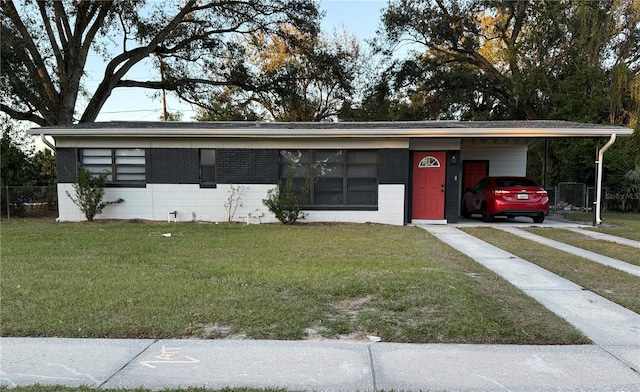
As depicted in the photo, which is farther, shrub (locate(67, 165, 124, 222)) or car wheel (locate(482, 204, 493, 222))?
car wheel (locate(482, 204, 493, 222))

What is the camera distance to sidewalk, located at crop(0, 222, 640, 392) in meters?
2.89

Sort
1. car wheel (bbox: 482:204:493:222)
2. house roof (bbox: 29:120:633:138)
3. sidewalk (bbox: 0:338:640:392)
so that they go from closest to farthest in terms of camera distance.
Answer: sidewalk (bbox: 0:338:640:392) → house roof (bbox: 29:120:633:138) → car wheel (bbox: 482:204:493:222)

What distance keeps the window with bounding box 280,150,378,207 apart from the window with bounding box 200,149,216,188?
206 centimetres

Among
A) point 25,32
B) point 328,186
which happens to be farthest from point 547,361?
Answer: point 25,32

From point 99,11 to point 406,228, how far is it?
17.2 m

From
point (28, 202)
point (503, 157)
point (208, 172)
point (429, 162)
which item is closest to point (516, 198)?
point (429, 162)

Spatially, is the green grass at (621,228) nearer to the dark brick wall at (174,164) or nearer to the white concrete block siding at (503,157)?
the white concrete block siding at (503,157)

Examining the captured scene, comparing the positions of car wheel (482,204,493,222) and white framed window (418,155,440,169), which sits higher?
Answer: white framed window (418,155,440,169)

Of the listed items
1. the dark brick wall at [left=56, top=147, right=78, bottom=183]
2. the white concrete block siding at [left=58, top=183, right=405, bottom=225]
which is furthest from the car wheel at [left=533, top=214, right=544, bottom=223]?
the dark brick wall at [left=56, top=147, right=78, bottom=183]

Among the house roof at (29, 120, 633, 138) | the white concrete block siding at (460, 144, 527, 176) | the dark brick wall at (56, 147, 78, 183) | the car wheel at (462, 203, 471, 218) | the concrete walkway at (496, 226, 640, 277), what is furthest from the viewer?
the white concrete block siding at (460, 144, 527, 176)

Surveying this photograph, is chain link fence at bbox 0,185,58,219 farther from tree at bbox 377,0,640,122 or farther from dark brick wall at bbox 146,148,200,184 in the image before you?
tree at bbox 377,0,640,122

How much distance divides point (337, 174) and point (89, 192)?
7310mm

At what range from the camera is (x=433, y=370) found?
3.08m

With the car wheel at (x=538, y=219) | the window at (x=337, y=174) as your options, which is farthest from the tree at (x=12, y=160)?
the car wheel at (x=538, y=219)
